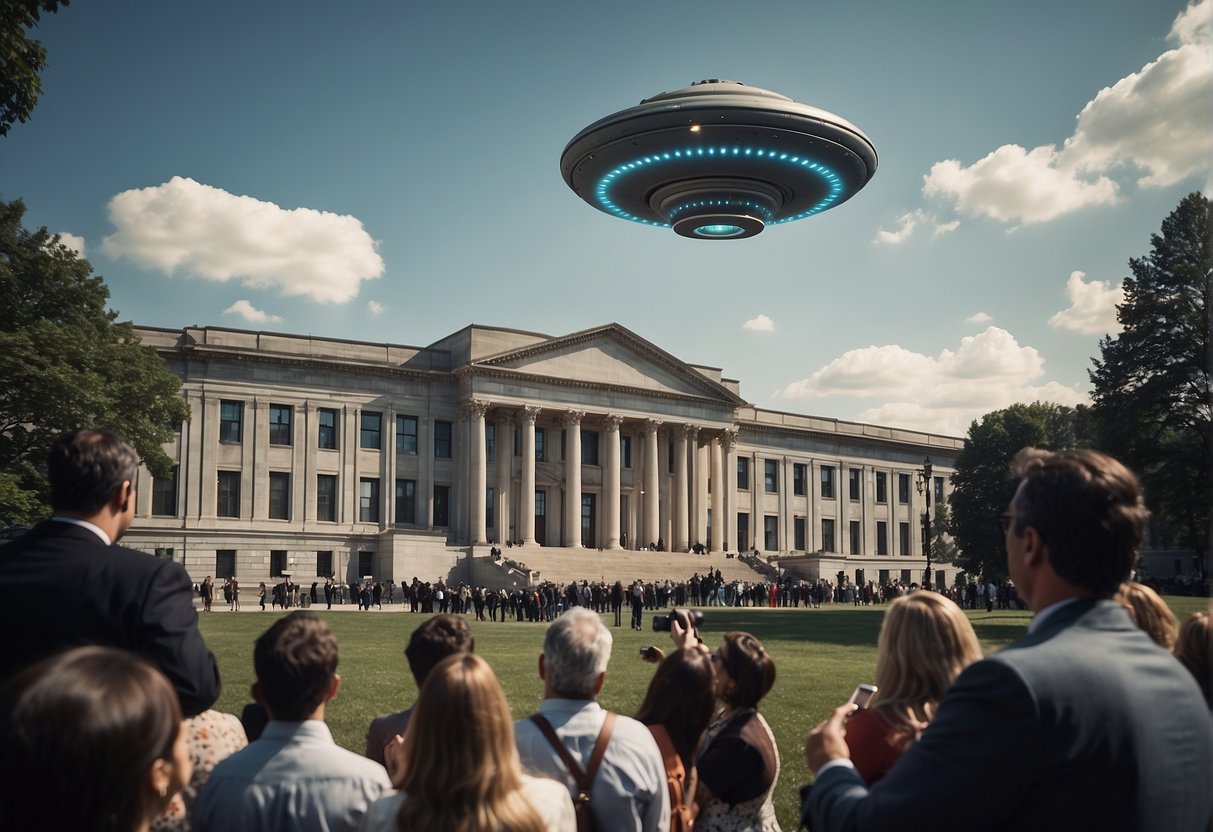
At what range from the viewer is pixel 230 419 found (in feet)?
207

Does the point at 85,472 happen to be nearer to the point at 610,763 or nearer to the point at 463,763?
the point at 463,763

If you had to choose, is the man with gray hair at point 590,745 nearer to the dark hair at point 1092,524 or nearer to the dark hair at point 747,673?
the dark hair at point 747,673

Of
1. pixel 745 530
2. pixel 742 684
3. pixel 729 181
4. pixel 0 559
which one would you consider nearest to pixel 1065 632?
pixel 742 684

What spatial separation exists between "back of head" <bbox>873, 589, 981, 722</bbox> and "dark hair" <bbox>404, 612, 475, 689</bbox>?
8.41 feet

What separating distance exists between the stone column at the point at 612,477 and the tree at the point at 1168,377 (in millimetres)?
32230

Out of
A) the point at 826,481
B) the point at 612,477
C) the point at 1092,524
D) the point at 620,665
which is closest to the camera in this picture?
the point at 1092,524

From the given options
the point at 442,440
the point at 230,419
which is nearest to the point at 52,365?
the point at 230,419

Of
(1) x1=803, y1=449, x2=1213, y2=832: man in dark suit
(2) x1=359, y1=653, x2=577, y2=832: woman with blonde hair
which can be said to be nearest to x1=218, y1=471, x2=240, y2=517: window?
(2) x1=359, y1=653, x2=577, y2=832: woman with blonde hair

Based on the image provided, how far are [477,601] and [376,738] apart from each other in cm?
4092

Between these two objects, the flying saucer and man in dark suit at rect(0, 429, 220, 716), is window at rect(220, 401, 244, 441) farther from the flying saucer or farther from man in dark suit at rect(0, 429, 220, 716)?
man in dark suit at rect(0, 429, 220, 716)

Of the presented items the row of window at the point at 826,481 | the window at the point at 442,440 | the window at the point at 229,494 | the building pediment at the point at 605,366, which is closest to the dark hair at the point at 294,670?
the window at the point at 229,494

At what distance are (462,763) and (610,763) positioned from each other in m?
1.32

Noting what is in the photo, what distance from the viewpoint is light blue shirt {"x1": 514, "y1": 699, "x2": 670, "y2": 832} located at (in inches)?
186

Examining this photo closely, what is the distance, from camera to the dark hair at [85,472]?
4.77 metres
